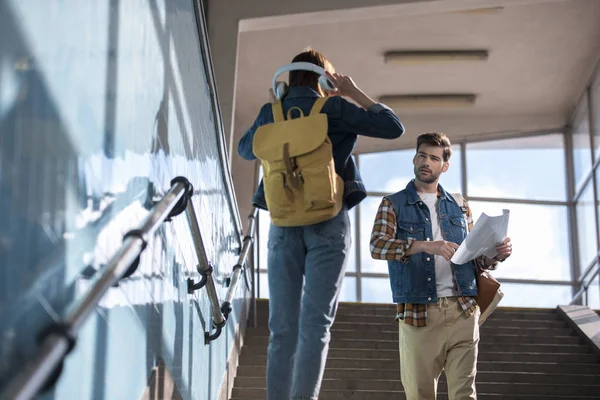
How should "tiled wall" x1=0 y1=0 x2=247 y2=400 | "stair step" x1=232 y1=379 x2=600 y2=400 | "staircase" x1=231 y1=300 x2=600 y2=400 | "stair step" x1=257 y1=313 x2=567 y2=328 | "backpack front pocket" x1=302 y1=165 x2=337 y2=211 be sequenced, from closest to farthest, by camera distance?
"tiled wall" x1=0 y1=0 x2=247 y2=400
"backpack front pocket" x1=302 y1=165 x2=337 y2=211
"stair step" x1=232 y1=379 x2=600 y2=400
"staircase" x1=231 y1=300 x2=600 y2=400
"stair step" x1=257 y1=313 x2=567 y2=328

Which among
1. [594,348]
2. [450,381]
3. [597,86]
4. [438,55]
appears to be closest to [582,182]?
[597,86]

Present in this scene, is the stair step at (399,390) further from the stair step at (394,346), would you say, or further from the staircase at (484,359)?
the stair step at (394,346)

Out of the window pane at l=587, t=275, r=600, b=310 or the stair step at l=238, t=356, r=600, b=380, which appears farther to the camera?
the window pane at l=587, t=275, r=600, b=310

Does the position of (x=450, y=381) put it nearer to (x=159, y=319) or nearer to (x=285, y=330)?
(x=285, y=330)

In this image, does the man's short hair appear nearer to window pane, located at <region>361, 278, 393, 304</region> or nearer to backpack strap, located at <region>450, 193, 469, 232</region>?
backpack strap, located at <region>450, 193, 469, 232</region>

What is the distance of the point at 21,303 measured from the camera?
5.75 feet

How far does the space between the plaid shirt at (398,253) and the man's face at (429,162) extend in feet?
0.90

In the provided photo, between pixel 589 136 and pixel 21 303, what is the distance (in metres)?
13.0

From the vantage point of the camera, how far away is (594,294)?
12.3 m

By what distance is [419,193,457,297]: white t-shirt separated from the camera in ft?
14.0

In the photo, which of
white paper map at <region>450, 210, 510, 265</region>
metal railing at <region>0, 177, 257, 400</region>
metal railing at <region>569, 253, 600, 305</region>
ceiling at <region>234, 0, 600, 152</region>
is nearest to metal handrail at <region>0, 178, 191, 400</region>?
metal railing at <region>0, 177, 257, 400</region>

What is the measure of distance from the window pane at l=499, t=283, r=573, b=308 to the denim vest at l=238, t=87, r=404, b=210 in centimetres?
1085

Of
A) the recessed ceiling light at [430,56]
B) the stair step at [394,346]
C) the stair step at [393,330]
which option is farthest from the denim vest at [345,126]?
the recessed ceiling light at [430,56]

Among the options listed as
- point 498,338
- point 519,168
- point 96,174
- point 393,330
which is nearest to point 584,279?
point 519,168
